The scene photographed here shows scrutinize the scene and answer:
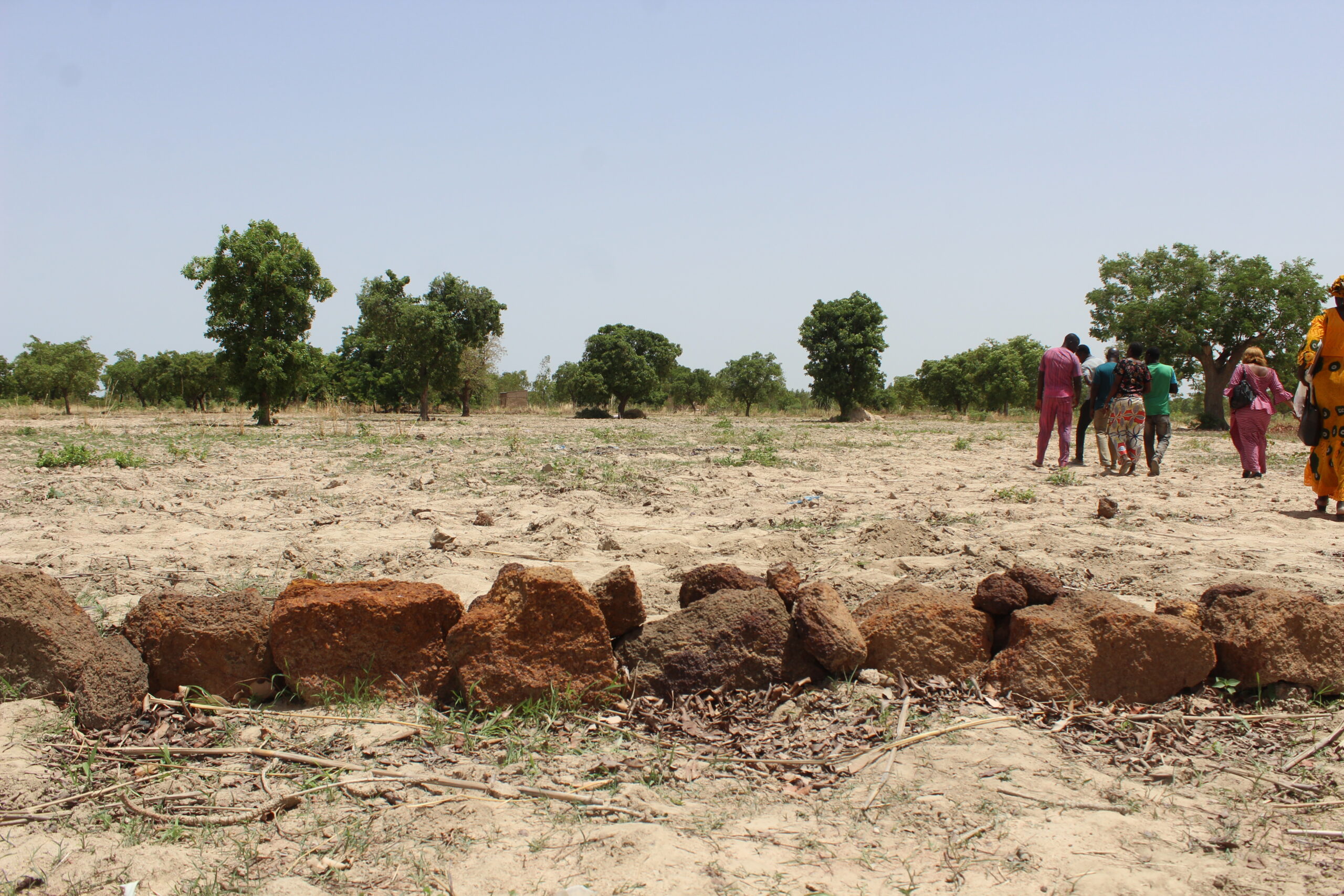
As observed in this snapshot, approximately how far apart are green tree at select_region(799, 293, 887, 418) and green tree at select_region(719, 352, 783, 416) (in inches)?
371

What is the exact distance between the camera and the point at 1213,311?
83.0 ft

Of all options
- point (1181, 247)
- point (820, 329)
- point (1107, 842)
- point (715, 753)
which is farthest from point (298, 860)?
point (820, 329)

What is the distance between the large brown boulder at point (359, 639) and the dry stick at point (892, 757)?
174 cm

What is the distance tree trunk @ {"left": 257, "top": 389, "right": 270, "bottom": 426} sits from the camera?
70.4 feet

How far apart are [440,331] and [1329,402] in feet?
87.5

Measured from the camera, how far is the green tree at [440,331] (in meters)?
29.2

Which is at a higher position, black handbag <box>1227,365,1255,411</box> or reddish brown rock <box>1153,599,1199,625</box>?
black handbag <box>1227,365,1255,411</box>

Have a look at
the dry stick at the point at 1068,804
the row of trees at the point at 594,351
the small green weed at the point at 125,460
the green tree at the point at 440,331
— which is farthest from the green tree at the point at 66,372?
the dry stick at the point at 1068,804

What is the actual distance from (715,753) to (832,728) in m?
0.46

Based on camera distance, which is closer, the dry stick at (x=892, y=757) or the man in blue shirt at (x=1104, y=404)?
the dry stick at (x=892, y=757)

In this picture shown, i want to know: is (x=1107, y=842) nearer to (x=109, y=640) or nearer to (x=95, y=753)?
(x=95, y=753)

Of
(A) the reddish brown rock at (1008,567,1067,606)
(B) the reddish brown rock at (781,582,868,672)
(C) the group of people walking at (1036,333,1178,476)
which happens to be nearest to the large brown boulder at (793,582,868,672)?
(B) the reddish brown rock at (781,582,868,672)

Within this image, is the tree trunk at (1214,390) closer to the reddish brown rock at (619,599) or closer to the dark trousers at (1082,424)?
the dark trousers at (1082,424)

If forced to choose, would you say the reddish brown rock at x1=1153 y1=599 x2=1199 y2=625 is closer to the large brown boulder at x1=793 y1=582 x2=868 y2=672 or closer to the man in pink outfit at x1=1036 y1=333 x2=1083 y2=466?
the large brown boulder at x1=793 y1=582 x2=868 y2=672
